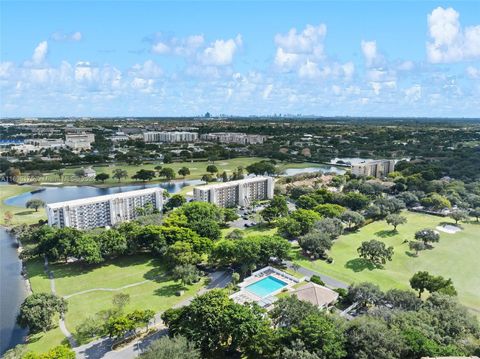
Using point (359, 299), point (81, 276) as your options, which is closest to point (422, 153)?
point (359, 299)

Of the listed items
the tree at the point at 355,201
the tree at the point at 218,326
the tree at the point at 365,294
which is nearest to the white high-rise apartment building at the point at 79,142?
the tree at the point at 355,201

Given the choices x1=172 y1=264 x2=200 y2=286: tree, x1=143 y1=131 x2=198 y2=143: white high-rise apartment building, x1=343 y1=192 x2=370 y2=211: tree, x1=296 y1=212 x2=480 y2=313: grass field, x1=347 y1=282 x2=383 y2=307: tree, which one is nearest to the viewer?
x1=347 y1=282 x2=383 y2=307: tree

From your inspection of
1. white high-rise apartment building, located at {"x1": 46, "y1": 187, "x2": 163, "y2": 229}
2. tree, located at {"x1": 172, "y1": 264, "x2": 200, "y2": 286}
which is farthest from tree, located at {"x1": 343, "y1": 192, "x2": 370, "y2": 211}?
tree, located at {"x1": 172, "y1": 264, "x2": 200, "y2": 286}

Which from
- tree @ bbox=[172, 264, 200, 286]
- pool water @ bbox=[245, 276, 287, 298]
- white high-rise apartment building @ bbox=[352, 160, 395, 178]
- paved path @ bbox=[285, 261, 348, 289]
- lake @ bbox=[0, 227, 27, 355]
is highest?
white high-rise apartment building @ bbox=[352, 160, 395, 178]

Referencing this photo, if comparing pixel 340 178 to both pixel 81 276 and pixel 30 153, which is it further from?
pixel 30 153

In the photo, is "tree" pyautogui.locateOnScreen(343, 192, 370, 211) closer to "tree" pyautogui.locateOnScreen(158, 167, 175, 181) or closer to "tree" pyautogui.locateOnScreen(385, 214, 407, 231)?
"tree" pyautogui.locateOnScreen(385, 214, 407, 231)

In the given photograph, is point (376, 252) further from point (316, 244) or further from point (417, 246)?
point (316, 244)
